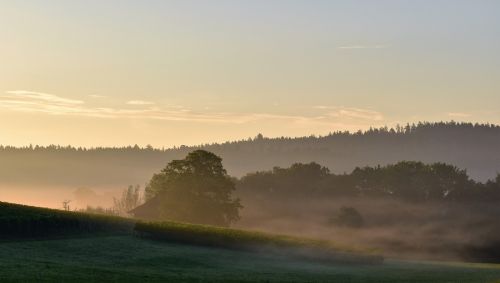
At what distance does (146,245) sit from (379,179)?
105m

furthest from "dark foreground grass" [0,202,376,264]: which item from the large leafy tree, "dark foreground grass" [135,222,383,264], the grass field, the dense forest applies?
the dense forest

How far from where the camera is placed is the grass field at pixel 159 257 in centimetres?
5088

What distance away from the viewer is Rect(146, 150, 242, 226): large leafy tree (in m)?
120

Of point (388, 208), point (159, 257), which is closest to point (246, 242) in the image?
point (159, 257)

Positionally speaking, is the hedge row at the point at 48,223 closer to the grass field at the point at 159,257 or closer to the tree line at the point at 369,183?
the grass field at the point at 159,257

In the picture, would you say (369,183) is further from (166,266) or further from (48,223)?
(166,266)

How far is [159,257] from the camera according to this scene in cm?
6612

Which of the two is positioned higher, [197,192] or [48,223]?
[197,192]

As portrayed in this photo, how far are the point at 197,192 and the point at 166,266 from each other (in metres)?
59.6

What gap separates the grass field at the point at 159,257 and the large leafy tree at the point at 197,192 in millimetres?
32388

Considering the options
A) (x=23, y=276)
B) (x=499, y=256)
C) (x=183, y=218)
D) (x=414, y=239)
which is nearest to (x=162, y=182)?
(x=183, y=218)

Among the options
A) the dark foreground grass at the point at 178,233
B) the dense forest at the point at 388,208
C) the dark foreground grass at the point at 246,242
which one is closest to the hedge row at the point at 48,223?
the dark foreground grass at the point at 178,233

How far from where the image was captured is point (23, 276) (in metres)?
43.6

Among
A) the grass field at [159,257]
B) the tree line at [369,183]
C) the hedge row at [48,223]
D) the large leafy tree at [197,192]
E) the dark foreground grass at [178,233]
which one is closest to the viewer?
the grass field at [159,257]
